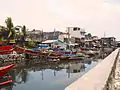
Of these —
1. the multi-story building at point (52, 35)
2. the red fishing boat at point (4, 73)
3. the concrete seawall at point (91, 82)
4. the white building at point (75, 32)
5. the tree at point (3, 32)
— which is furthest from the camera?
the white building at point (75, 32)

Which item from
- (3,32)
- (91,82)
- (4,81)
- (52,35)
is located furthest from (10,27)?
(91,82)

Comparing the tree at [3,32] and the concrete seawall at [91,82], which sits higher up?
the tree at [3,32]

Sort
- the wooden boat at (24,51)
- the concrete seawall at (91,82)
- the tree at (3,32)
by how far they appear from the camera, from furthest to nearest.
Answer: the tree at (3,32) → the wooden boat at (24,51) → the concrete seawall at (91,82)

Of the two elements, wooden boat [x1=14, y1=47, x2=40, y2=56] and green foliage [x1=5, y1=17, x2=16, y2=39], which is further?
green foliage [x1=5, y1=17, x2=16, y2=39]

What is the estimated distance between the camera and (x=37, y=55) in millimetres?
46969

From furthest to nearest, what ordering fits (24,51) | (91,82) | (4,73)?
1. (24,51)
2. (4,73)
3. (91,82)

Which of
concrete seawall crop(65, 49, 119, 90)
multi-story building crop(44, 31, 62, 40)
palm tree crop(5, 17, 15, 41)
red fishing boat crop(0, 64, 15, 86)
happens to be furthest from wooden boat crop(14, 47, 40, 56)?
multi-story building crop(44, 31, 62, 40)

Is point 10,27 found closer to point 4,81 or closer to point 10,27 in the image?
point 10,27

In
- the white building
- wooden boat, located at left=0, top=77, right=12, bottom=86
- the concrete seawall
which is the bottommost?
wooden boat, located at left=0, top=77, right=12, bottom=86

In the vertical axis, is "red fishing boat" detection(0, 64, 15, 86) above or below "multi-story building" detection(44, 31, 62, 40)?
below

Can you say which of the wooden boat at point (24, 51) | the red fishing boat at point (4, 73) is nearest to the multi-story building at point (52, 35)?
the wooden boat at point (24, 51)

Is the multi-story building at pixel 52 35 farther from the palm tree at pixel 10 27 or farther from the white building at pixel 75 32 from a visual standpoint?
the palm tree at pixel 10 27

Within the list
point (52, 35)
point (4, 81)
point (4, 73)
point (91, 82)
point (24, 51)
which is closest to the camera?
point (91, 82)

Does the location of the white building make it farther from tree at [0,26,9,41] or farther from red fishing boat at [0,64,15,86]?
red fishing boat at [0,64,15,86]
